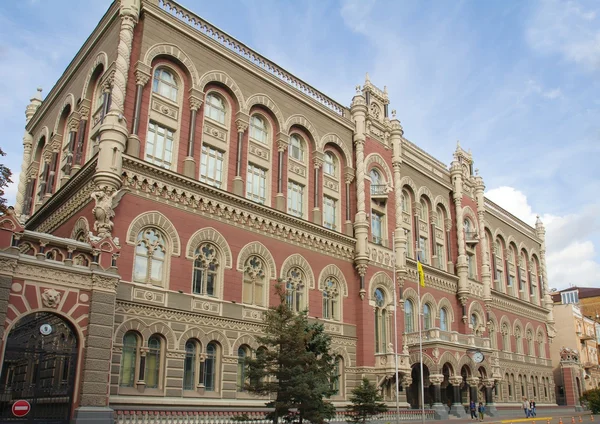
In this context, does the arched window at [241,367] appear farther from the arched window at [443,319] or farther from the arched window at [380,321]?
the arched window at [443,319]

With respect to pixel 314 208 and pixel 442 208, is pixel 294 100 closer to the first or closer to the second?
pixel 314 208

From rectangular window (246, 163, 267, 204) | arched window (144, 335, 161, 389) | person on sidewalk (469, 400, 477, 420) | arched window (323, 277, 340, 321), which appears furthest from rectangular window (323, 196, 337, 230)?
person on sidewalk (469, 400, 477, 420)

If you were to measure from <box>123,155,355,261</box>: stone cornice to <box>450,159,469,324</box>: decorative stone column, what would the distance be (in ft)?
51.6

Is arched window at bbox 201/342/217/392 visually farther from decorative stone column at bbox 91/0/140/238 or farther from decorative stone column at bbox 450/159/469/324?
decorative stone column at bbox 450/159/469/324

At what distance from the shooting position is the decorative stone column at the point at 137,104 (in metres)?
27.6

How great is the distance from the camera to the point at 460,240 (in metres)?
51.2

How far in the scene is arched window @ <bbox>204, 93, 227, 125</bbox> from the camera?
32188 mm

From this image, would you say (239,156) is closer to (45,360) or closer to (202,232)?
(202,232)

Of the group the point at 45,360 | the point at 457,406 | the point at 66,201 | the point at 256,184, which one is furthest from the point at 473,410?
the point at 45,360

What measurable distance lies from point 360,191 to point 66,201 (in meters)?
19.5

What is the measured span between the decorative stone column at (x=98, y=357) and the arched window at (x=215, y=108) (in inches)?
538

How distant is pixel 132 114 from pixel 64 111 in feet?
31.4

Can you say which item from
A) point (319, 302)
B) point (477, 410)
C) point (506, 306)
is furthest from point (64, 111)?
point (506, 306)

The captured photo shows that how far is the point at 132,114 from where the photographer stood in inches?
1114
